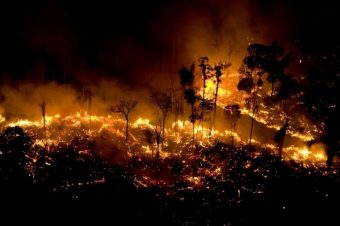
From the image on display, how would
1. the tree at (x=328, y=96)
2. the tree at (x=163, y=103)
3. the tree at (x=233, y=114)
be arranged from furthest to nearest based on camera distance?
the tree at (x=163, y=103) → the tree at (x=233, y=114) → the tree at (x=328, y=96)

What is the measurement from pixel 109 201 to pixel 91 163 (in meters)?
9.28

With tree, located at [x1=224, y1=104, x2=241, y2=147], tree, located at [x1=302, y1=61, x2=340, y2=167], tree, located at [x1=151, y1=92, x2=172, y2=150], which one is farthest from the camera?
tree, located at [x1=151, y1=92, x2=172, y2=150]

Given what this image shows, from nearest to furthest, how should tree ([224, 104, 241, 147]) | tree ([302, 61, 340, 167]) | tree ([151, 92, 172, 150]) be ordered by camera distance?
1. tree ([302, 61, 340, 167])
2. tree ([224, 104, 241, 147])
3. tree ([151, 92, 172, 150])

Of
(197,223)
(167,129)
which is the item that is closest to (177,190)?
(197,223)

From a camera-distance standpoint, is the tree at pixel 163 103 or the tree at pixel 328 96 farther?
the tree at pixel 163 103

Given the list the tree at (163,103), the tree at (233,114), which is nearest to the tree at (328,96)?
the tree at (233,114)

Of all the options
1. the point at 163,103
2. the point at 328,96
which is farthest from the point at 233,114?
the point at 328,96

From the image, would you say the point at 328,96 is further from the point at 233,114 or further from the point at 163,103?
the point at 163,103

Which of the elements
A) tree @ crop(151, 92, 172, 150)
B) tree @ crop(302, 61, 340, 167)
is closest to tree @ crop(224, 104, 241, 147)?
tree @ crop(151, 92, 172, 150)

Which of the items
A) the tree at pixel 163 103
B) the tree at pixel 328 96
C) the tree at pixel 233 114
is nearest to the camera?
the tree at pixel 328 96

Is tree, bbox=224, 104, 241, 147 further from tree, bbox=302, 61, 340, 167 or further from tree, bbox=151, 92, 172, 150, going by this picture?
tree, bbox=302, 61, 340, 167

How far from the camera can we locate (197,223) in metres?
20.7

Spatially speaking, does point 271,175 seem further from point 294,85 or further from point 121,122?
point 121,122

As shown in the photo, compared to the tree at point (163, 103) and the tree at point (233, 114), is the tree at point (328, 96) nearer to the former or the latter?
the tree at point (233, 114)
